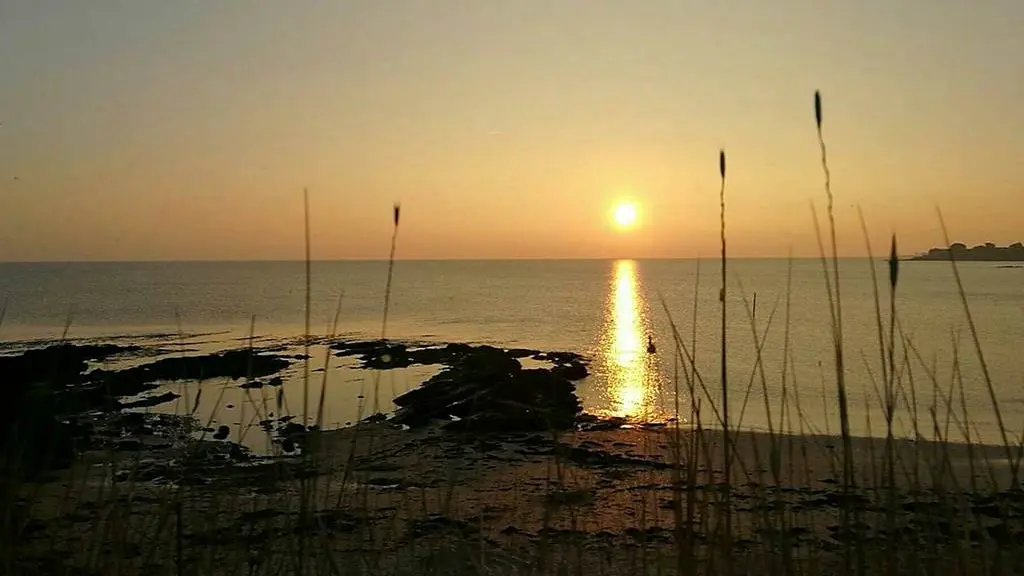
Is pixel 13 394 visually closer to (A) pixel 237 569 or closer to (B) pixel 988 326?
(A) pixel 237 569

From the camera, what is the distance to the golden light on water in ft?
78.2

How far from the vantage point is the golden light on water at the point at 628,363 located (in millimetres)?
23831

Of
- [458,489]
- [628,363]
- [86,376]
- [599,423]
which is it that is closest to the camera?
[458,489]

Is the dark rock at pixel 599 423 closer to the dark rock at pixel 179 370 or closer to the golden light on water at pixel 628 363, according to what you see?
the golden light on water at pixel 628 363

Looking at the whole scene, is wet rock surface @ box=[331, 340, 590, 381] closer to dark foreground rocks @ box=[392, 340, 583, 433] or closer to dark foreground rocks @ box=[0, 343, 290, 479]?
dark foreground rocks @ box=[0, 343, 290, 479]

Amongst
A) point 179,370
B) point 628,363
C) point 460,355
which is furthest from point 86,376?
point 628,363

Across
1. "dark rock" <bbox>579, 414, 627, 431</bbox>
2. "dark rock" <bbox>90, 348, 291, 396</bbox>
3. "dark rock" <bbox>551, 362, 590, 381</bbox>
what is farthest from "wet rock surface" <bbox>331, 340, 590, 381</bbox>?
"dark rock" <bbox>579, 414, 627, 431</bbox>

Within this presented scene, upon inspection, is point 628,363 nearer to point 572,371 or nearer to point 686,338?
point 572,371

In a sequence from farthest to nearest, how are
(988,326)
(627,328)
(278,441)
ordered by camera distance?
(627,328) → (988,326) → (278,441)

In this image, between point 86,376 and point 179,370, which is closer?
point 86,376

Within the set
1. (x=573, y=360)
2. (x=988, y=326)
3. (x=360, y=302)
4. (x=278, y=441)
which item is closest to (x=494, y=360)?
(x=573, y=360)

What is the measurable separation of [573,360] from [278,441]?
107 feet

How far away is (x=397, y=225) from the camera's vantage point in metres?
2.24

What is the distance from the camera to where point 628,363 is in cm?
3662
